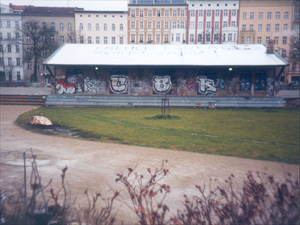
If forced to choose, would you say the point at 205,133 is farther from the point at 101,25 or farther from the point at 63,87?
the point at 101,25

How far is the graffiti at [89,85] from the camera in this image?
2820cm

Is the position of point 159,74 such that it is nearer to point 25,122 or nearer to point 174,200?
point 25,122

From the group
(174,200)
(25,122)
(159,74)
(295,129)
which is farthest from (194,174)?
(159,74)

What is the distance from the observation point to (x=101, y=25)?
64062 mm

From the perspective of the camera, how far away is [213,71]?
27.6 m

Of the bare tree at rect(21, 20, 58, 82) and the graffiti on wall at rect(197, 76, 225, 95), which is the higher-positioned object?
the bare tree at rect(21, 20, 58, 82)

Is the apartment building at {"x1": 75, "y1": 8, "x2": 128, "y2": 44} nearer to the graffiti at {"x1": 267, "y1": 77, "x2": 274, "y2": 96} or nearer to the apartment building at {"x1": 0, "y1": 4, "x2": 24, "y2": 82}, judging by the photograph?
the apartment building at {"x1": 0, "y1": 4, "x2": 24, "y2": 82}

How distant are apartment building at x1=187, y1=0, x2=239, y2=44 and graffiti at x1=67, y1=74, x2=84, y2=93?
134ft

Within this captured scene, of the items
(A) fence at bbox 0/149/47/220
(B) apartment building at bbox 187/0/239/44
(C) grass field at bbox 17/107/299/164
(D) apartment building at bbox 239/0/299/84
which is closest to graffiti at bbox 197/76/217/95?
(C) grass field at bbox 17/107/299/164

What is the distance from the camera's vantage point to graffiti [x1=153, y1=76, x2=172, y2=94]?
91.9ft

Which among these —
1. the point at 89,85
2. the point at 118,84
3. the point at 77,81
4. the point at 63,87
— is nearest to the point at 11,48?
the point at 63,87

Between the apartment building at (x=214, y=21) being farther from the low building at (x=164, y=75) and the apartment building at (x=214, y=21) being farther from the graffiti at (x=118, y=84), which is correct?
the graffiti at (x=118, y=84)

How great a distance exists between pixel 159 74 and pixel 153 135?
1577 cm

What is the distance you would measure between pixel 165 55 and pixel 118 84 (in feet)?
20.0
